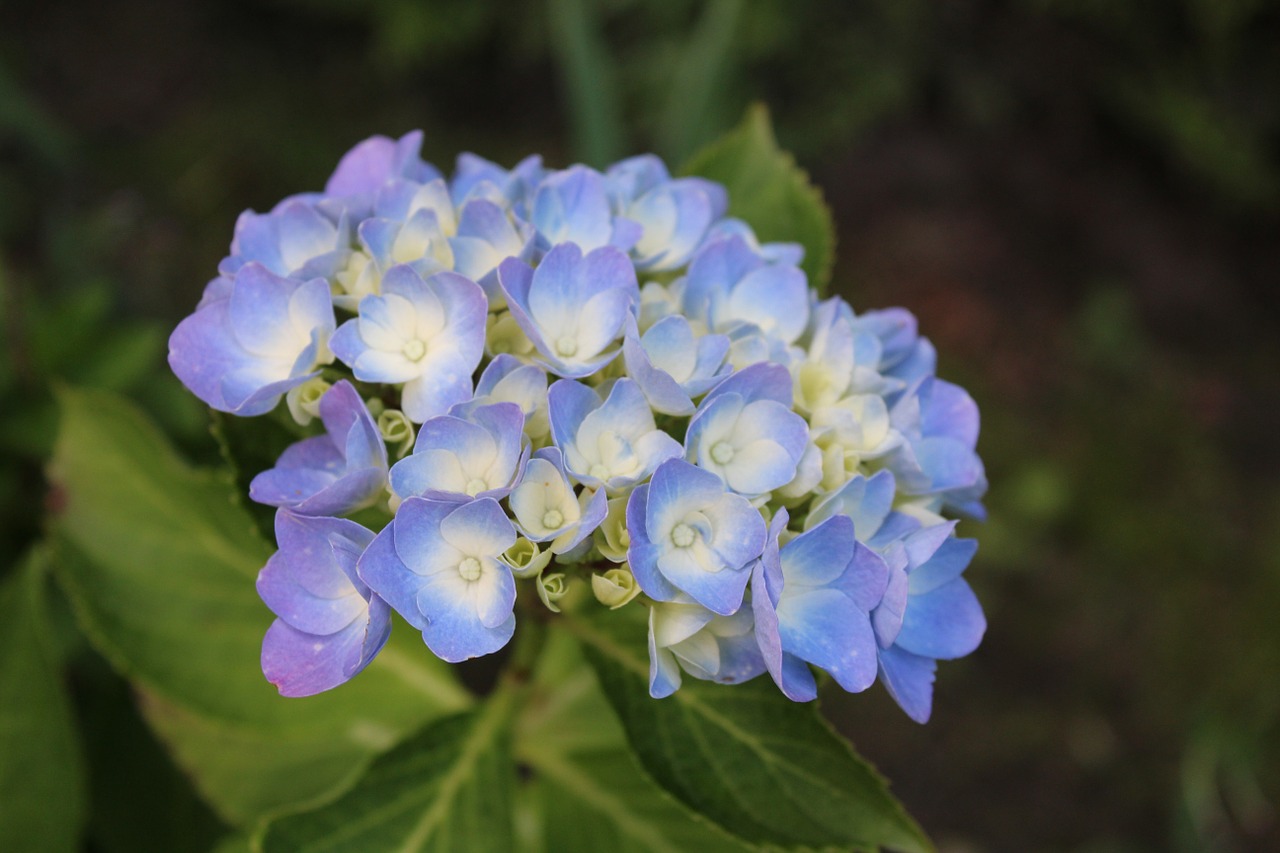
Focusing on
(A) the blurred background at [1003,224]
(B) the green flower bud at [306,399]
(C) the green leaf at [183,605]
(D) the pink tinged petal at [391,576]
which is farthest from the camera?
(A) the blurred background at [1003,224]

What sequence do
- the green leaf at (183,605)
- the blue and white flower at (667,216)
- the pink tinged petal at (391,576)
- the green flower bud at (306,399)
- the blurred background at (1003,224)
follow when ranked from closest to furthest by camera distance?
the pink tinged petal at (391,576) < the green flower bud at (306,399) < the blue and white flower at (667,216) < the green leaf at (183,605) < the blurred background at (1003,224)

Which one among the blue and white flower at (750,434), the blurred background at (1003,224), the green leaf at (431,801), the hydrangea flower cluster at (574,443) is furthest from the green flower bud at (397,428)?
the blurred background at (1003,224)

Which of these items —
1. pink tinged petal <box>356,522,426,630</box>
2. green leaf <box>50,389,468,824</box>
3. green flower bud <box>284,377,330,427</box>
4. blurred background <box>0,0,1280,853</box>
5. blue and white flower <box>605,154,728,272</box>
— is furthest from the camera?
blurred background <box>0,0,1280,853</box>

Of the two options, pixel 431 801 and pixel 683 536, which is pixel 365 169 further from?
pixel 431 801

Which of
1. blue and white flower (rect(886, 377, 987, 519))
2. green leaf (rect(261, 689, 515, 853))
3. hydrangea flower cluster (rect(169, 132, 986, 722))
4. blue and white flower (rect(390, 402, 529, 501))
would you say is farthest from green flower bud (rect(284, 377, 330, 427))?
blue and white flower (rect(886, 377, 987, 519))

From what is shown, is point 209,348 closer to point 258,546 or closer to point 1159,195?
point 258,546

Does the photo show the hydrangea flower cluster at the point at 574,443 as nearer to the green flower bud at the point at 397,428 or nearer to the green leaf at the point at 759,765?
the green flower bud at the point at 397,428

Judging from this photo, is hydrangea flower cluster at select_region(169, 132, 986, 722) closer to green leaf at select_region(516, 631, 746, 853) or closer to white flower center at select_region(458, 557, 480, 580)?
white flower center at select_region(458, 557, 480, 580)
